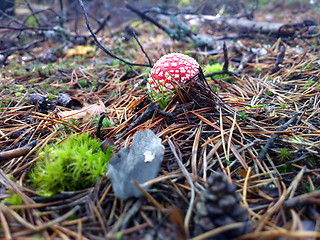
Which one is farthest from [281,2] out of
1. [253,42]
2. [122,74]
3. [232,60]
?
[122,74]

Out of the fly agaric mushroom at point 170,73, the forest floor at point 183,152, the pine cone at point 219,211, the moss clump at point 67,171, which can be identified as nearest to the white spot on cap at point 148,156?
the forest floor at point 183,152

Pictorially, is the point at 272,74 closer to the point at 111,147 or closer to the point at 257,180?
the point at 257,180

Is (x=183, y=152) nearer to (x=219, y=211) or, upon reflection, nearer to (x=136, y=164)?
(x=136, y=164)

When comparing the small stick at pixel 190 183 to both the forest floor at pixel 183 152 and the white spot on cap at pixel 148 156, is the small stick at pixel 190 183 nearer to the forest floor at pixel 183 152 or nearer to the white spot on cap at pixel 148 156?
the forest floor at pixel 183 152

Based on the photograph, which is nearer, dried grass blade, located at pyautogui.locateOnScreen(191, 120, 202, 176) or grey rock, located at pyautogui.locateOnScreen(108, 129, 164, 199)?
grey rock, located at pyautogui.locateOnScreen(108, 129, 164, 199)

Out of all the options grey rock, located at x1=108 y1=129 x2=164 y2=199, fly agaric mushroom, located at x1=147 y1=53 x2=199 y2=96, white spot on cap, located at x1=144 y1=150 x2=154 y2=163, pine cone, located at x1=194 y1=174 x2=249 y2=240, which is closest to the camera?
pine cone, located at x1=194 y1=174 x2=249 y2=240

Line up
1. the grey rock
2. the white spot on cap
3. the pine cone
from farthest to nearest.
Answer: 1. the white spot on cap
2. the grey rock
3. the pine cone

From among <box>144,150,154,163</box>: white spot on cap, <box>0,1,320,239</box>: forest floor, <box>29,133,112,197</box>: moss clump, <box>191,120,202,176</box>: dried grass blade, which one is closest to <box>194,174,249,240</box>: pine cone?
<box>0,1,320,239</box>: forest floor

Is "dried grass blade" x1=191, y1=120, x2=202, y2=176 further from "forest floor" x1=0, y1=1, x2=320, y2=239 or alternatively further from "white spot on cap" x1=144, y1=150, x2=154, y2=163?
"white spot on cap" x1=144, y1=150, x2=154, y2=163
